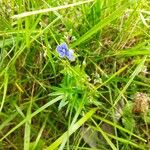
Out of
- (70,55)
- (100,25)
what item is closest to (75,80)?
(70,55)

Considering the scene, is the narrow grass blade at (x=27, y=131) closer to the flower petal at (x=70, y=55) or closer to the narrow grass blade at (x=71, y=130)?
the narrow grass blade at (x=71, y=130)

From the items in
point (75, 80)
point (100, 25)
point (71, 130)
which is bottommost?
point (71, 130)

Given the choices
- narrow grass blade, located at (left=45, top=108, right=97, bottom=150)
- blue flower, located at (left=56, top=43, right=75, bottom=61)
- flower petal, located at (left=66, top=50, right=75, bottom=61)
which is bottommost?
narrow grass blade, located at (left=45, top=108, right=97, bottom=150)

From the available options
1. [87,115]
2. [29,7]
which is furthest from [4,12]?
[87,115]

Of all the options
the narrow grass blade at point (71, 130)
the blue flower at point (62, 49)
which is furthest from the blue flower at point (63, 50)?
the narrow grass blade at point (71, 130)

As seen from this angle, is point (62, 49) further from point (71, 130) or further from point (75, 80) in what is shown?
point (71, 130)

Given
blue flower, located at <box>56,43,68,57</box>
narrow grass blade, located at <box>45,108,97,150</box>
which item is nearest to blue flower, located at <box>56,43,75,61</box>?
blue flower, located at <box>56,43,68,57</box>

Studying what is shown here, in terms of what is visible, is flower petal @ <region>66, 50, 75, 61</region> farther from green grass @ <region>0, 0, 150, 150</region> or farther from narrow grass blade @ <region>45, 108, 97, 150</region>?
narrow grass blade @ <region>45, 108, 97, 150</region>

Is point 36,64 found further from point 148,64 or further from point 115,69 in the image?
point 148,64
